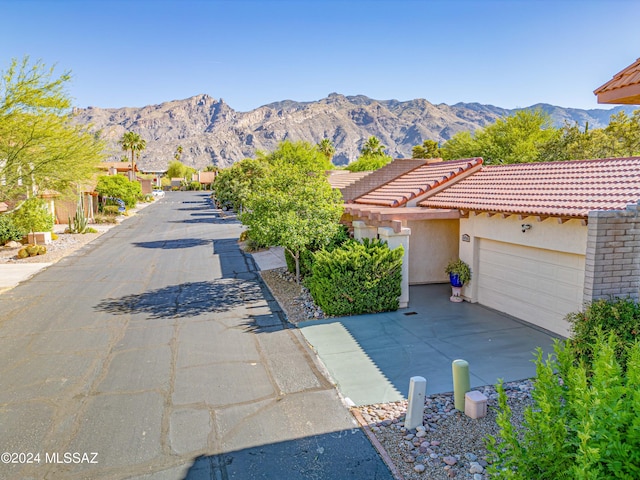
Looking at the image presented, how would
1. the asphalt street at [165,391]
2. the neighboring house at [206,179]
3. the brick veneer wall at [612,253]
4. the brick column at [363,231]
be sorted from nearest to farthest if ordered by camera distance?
the asphalt street at [165,391], the brick veneer wall at [612,253], the brick column at [363,231], the neighboring house at [206,179]

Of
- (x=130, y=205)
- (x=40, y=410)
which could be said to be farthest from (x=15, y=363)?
(x=130, y=205)

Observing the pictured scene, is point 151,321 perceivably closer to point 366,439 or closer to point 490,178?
point 366,439

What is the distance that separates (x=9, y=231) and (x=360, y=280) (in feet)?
73.6

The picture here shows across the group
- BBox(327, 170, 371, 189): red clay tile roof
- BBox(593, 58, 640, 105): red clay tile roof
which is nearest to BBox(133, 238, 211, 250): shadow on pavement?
BBox(327, 170, 371, 189): red clay tile roof

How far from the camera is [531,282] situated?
11633 mm

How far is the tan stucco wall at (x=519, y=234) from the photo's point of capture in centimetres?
1008

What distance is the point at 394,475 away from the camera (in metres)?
5.82

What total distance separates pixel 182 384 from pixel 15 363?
13.5ft

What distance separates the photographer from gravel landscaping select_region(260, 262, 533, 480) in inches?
231

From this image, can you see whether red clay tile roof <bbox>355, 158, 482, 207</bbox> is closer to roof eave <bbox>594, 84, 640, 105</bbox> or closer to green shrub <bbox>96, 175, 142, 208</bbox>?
roof eave <bbox>594, 84, 640, 105</bbox>

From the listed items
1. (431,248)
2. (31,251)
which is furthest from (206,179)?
(431,248)

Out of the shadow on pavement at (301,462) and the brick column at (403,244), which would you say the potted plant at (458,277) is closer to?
the brick column at (403,244)

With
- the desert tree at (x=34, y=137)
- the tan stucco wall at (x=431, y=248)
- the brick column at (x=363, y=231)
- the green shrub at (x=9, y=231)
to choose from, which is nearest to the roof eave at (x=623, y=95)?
the brick column at (x=363, y=231)

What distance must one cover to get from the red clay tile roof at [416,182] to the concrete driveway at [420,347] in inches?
186
